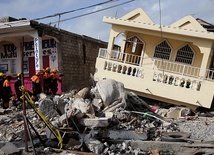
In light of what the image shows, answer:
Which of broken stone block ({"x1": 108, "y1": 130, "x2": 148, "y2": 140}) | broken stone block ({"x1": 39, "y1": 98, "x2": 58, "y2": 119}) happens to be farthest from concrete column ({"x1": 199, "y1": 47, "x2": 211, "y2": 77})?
broken stone block ({"x1": 39, "y1": 98, "x2": 58, "y2": 119})

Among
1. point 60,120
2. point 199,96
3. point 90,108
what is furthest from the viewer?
point 199,96

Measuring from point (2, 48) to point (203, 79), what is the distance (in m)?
10.8

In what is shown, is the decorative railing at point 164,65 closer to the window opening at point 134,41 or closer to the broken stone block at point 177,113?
the window opening at point 134,41

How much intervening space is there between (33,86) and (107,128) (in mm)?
4928

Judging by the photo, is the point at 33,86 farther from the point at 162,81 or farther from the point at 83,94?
the point at 162,81

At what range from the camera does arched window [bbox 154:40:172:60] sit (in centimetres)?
1436

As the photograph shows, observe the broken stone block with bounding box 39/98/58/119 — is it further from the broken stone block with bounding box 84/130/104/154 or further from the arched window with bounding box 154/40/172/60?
the arched window with bounding box 154/40/172/60

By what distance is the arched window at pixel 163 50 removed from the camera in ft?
47.1

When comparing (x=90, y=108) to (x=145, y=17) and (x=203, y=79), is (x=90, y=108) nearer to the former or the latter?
(x=203, y=79)

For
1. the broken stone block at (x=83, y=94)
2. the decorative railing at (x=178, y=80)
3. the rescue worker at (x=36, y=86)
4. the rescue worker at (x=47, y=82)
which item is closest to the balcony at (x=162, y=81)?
the decorative railing at (x=178, y=80)

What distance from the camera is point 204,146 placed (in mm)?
6797

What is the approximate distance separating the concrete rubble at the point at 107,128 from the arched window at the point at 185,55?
12.9ft

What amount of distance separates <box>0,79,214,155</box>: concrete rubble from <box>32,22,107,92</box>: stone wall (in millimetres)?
3948

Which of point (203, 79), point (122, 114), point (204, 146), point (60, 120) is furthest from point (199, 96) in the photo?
point (60, 120)
